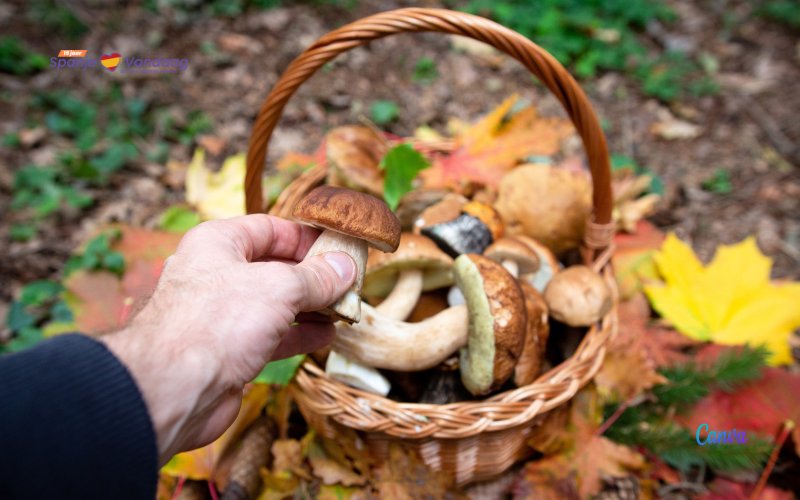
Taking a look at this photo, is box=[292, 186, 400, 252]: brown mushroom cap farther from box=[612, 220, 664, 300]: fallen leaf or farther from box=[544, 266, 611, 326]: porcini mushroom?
box=[612, 220, 664, 300]: fallen leaf

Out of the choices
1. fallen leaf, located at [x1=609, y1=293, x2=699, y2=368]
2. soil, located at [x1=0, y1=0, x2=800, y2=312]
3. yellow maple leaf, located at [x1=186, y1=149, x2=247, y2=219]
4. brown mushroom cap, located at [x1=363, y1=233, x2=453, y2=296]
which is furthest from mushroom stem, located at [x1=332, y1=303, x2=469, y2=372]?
soil, located at [x1=0, y1=0, x2=800, y2=312]

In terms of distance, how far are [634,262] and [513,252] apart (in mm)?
846

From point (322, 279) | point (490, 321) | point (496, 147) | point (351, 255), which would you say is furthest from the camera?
point (496, 147)

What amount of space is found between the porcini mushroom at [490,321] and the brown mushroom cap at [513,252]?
0.20 meters

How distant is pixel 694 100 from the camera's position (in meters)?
3.65

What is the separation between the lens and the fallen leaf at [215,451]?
156 centimetres

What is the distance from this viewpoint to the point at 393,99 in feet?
11.7

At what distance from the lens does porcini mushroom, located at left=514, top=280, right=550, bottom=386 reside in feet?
5.05

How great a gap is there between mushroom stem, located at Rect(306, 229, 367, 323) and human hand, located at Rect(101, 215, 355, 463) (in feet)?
0.14

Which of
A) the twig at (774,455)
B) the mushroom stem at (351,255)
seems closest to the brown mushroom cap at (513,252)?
the mushroom stem at (351,255)

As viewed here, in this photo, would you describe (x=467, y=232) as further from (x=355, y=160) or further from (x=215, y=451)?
(x=215, y=451)

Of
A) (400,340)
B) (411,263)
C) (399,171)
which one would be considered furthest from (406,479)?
(399,171)

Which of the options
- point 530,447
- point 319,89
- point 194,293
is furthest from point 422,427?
point 319,89

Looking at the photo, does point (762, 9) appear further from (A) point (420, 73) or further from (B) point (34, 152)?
(B) point (34, 152)
